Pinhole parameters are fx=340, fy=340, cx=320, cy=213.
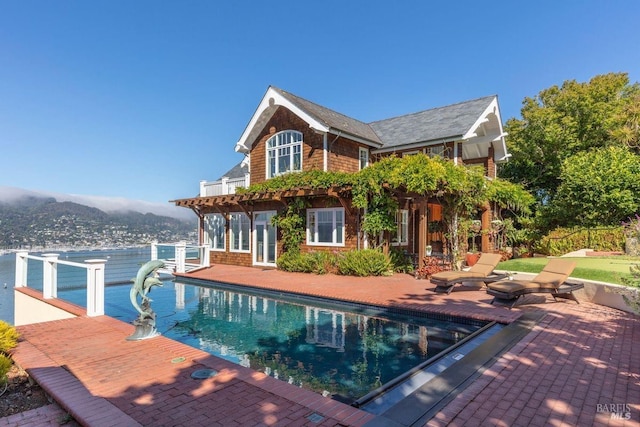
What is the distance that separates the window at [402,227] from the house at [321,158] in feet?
0.16

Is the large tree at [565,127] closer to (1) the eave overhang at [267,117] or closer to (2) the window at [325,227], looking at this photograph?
(2) the window at [325,227]

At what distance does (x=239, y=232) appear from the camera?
62.1ft

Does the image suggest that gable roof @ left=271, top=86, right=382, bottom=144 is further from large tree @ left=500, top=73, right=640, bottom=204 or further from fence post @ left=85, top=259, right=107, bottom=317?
large tree @ left=500, top=73, right=640, bottom=204

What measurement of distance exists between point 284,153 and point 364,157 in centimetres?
424

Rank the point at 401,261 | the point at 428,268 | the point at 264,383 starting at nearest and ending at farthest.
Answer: the point at 264,383, the point at 428,268, the point at 401,261

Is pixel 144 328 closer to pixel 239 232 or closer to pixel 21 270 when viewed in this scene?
pixel 21 270

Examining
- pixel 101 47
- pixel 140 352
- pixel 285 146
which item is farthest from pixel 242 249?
pixel 140 352

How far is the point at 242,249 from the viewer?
18.7 meters

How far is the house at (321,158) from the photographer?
51.0 feet

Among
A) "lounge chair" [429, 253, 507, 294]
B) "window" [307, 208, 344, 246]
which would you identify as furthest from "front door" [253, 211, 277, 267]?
"lounge chair" [429, 253, 507, 294]

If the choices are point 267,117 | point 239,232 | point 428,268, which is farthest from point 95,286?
point 267,117

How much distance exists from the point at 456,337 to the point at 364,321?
212 centimetres

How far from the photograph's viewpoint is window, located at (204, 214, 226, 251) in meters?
20.0

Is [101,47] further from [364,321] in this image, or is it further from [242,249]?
[364,321]
